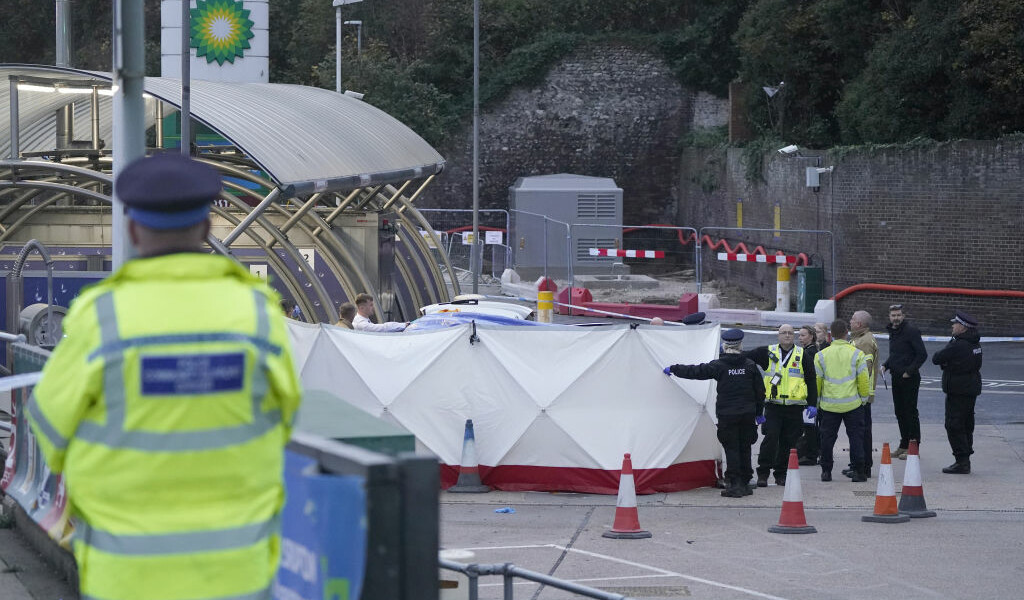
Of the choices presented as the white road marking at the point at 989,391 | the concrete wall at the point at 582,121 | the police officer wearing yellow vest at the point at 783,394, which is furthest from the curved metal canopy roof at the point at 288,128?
the concrete wall at the point at 582,121

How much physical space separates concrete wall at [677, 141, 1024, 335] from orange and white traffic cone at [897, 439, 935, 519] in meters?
17.1

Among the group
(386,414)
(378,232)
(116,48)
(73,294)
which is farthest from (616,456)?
(378,232)

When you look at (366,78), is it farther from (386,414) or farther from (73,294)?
(386,414)

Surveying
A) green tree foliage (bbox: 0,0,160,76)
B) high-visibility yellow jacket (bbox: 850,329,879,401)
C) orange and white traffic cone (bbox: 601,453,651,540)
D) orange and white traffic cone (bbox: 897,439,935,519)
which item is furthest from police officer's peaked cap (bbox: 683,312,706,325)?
green tree foliage (bbox: 0,0,160,76)

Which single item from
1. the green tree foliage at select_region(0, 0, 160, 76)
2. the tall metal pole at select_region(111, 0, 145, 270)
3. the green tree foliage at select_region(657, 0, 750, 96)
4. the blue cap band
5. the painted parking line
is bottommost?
the painted parking line

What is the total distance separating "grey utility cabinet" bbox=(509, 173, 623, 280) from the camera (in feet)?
128

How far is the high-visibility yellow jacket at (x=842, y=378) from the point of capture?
1372 centimetres

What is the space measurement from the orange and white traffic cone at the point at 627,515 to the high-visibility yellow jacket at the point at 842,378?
11.2 feet

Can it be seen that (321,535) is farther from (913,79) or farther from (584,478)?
(913,79)

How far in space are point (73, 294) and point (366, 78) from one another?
31.1 meters

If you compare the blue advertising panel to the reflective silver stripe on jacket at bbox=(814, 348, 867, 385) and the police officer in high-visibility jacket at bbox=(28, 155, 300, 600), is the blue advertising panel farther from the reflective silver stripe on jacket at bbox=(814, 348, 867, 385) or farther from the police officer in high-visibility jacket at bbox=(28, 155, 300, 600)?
the reflective silver stripe on jacket at bbox=(814, 348, 867, 385)

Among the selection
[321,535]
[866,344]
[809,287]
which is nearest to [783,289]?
[809,287]

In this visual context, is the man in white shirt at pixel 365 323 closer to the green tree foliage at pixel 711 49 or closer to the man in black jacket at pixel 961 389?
the man in black jacket at pixel 961 389

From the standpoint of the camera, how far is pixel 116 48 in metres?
9.60
